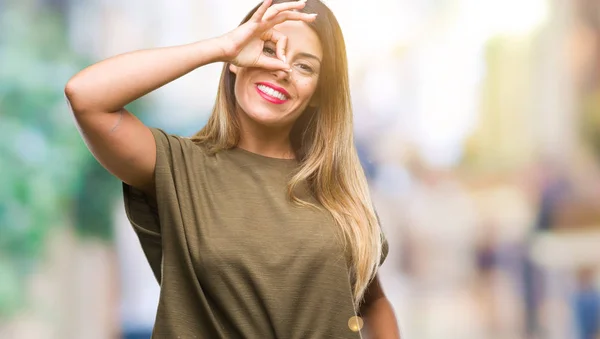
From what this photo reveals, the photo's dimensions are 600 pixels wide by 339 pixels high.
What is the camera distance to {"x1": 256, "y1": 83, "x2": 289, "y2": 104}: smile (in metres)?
1.26

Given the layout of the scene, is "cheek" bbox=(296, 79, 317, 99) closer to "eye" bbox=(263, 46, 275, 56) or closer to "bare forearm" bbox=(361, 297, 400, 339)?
"eye" bbox=(263, 46, 275, 56)

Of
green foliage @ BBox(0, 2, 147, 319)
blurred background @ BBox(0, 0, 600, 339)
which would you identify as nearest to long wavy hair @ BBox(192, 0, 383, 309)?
blurred background @ BBox(0, 0, 600, 339)

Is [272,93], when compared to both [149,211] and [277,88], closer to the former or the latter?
[277,88]

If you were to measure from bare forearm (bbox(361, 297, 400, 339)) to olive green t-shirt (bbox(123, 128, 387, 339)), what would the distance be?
218mm

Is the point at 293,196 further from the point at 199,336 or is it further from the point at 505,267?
the point at 505,267

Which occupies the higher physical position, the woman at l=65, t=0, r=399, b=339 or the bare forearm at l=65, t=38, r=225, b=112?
the bare forearm at l=65, t=38, r=225, b=112

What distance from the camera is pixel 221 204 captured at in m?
1.19

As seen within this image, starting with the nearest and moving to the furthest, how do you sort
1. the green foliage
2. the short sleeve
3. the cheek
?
the short sleeve, the cheek, the green foliage

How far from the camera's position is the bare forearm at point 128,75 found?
1038 millimetres

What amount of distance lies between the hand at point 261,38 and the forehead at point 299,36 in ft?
0.08

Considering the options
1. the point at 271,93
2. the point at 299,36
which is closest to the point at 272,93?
→ the point at 271,93

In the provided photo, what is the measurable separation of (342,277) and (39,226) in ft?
4.15

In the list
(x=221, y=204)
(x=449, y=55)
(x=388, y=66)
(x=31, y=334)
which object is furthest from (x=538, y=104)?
(x=31, y=334)

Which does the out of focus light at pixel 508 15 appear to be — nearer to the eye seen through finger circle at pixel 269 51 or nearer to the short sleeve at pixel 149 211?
the eye seen through finger circle at pixel 269 51
